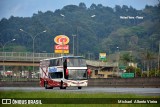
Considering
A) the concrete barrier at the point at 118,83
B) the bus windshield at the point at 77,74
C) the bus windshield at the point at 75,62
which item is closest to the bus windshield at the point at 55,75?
the bus windshield at the point at 77,74

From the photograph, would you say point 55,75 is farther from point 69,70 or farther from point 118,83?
point 118,83

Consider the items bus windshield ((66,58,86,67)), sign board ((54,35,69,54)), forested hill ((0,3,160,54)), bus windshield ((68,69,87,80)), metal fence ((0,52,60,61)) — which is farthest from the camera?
metal fence ((0,52,60,61))

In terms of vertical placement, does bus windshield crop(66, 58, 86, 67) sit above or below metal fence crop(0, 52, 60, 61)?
below

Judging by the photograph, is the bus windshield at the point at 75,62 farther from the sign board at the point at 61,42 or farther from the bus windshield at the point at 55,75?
the sign board at the point at 61,42

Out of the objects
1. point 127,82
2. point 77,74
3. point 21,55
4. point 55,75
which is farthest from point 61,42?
point 77,74

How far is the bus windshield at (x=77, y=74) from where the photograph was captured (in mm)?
40156

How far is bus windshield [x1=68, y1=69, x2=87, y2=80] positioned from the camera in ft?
132

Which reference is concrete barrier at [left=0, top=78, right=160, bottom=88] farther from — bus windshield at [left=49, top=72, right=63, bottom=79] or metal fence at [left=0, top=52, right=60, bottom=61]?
bus windshield at [left=49, top=72, right=63, bottom=79]

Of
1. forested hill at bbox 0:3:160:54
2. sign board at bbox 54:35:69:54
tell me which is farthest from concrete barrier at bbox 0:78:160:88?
sign board at bbox 54:35:69:54

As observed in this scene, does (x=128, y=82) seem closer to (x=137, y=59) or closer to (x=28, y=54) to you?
(x=28, y=54)

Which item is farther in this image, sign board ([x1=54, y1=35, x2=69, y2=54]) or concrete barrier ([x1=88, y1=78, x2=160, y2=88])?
concrete barrier ([x1=88, y1=78, x2=160, y2=88])

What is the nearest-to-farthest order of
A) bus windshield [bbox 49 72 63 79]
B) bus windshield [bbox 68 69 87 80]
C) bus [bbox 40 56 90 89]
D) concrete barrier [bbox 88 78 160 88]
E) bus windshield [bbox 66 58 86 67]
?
bus windshield [bbox 66 58 86 67], bus [bbox 40 56 90 89], bus windshield [bbox 68 69 87 80], bus windshield [bbox 49 72 63 79], concrete barrier [bbox 88 78 160 88]

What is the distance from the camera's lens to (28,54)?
161 feet

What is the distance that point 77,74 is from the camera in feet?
133
